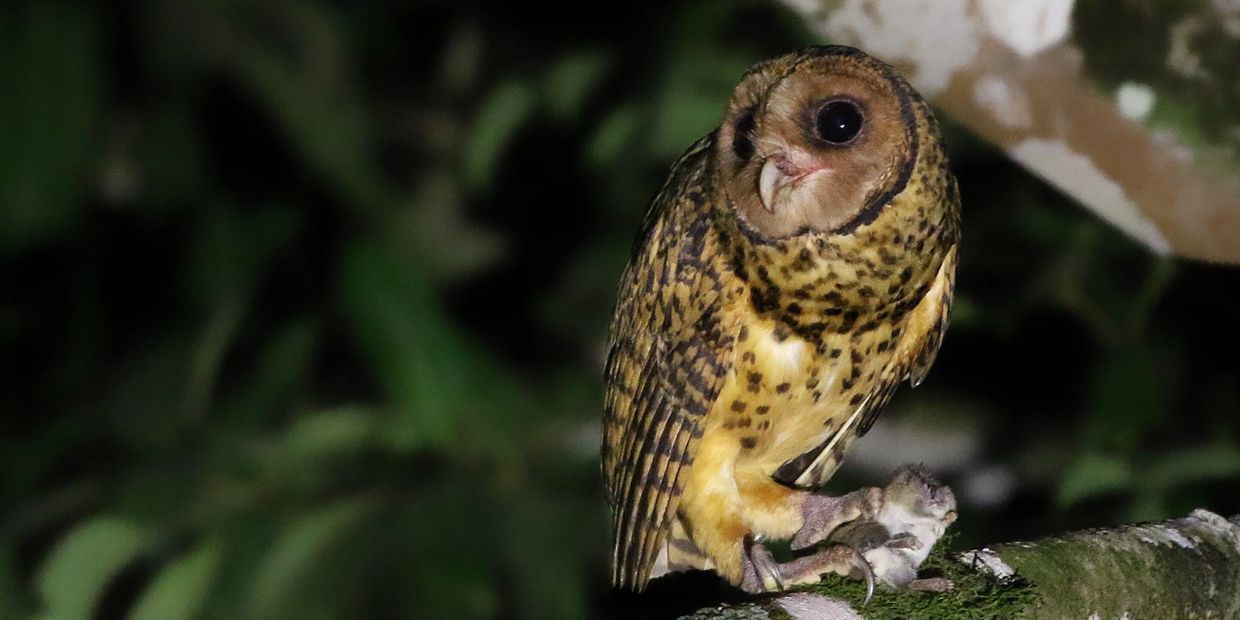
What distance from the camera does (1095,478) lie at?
2.13m

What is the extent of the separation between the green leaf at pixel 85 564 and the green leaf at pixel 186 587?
79 mm

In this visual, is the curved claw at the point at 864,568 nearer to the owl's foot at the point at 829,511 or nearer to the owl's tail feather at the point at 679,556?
the owl's foot at the point at 829,511

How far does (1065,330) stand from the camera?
2.61 m

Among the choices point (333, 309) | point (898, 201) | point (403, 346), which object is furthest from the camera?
point (333, 309)

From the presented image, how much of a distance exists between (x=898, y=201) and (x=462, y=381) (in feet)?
4.16

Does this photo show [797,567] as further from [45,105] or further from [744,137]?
[45,105]

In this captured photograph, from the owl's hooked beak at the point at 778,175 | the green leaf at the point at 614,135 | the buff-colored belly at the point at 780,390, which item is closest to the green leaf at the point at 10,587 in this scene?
the green leaf at the point at 614,135

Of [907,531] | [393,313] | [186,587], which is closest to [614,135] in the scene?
[393,313]

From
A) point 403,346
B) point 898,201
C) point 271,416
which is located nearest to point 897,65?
point 898,201

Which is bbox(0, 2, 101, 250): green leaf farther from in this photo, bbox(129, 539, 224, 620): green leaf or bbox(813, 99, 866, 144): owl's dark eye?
bbox(813, 99, 866, 144): owl's dark eye

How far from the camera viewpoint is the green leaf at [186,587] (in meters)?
2.16

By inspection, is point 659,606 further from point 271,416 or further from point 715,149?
point 271,416

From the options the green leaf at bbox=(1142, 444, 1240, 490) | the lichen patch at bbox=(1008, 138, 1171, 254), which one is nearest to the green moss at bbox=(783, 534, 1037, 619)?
the lichen patch at bbox=(1008, 138, 1171, 254)

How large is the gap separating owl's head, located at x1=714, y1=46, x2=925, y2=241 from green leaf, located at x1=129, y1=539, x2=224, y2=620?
1.30 meters
